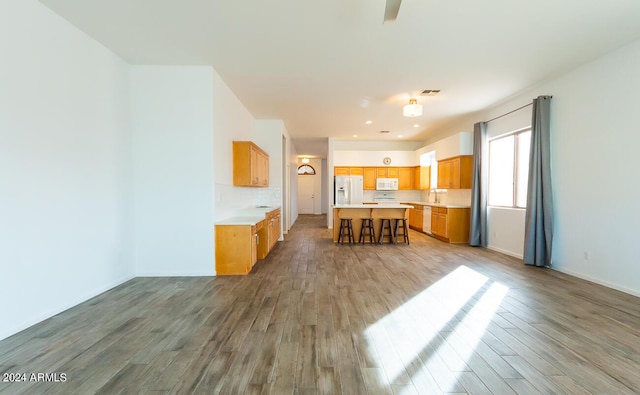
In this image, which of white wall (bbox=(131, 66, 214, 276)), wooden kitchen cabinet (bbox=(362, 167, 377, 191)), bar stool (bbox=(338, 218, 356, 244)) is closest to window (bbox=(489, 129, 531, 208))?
bar stool (bbox=(338, 218, 356, 244))

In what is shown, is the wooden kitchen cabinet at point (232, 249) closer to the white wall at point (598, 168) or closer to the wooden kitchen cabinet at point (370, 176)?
the white wall at point (598, 168)

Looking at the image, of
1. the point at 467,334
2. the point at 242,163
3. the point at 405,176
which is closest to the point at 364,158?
the point at 405,176

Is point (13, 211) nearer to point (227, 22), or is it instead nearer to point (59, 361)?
point (59, 361)

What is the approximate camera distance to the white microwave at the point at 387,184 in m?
9.25

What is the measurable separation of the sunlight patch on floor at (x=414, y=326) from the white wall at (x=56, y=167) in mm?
3146

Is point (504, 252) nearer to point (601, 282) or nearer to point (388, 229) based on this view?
point (601, 282)

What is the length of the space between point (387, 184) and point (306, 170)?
6434 mm

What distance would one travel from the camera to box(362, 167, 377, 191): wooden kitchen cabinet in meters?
9.34

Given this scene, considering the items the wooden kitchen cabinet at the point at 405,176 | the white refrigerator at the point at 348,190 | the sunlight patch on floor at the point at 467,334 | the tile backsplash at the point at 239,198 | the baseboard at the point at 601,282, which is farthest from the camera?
the wooden kitchen cabinet at the point at 405,176

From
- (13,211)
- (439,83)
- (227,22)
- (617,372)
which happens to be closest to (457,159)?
(439,83)

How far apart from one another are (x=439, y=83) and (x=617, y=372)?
4.08 m

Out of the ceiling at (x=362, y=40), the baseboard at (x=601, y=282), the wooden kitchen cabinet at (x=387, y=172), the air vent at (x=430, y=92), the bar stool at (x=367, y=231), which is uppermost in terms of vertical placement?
the ceiling at (x=362, y=40)

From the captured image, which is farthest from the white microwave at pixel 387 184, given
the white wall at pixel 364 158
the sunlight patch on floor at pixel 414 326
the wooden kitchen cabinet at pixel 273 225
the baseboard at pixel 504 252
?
the sunlight patch on floor at pixel 414 326

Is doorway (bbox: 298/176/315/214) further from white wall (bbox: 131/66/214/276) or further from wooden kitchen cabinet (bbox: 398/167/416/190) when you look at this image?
white wall (bbox: 131/66/214/276)
